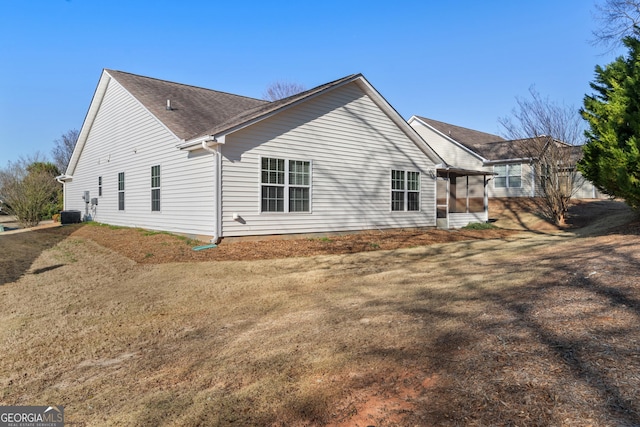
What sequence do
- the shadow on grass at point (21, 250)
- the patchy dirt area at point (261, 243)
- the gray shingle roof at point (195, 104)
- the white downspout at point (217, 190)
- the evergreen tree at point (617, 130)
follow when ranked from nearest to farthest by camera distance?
the shadow on grass at point (21, 250)
the evergreen tree at point (617, 130)
the patchy dirt area at point (261, 243)
the white downspout at point (217, 190)
the gray shingle roof at point (195, 104)

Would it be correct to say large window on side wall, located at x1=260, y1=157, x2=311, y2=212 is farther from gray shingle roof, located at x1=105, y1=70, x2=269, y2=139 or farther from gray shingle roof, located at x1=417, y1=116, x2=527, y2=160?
gray shingle roof, located at x1=417, y1=116, x2=527, y2=160

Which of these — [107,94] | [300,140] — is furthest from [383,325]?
[107,94]

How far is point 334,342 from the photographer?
424 cm

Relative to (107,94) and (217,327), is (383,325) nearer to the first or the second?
(217,327)

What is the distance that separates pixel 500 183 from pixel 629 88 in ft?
59.5

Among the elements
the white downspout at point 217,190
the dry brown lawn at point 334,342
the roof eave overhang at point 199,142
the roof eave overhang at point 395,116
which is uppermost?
the roof eave overhang at point 395,116

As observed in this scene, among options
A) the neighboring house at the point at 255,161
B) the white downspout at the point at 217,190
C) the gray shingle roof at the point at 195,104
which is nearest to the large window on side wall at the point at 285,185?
the neighboring house at the point at 255,161

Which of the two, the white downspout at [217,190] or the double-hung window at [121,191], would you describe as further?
the double-hung window at [121,191]

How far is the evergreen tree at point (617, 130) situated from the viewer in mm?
9242

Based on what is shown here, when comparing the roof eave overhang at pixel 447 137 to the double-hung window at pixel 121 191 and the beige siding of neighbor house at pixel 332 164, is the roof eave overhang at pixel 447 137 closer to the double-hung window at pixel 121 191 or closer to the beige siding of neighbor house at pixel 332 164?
the beige siding of neighbor house at pixel 332 164

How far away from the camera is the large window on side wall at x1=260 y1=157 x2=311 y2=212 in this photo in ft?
40.5

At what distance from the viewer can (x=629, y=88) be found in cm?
984

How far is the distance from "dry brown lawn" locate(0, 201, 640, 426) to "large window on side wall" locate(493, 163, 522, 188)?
61.4ft

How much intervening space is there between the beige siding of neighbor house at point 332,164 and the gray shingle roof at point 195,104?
0.46m
